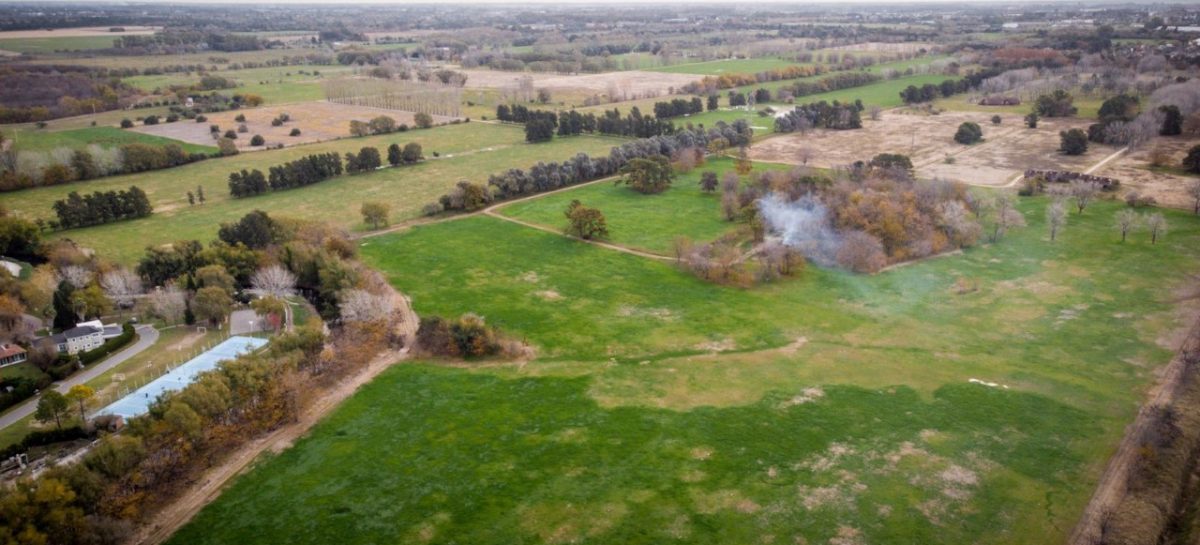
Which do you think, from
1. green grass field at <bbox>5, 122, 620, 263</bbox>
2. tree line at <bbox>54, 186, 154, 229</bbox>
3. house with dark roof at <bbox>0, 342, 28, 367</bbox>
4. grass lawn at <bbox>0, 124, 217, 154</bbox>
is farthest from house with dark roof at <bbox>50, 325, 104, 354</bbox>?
grass lawn at <bbox>0, 124, 217, 154</bbox>

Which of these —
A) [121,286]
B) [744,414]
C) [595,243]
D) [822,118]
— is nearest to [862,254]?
[595,243]

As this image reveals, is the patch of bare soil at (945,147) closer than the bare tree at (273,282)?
No

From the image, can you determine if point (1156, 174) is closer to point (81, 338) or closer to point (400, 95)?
point (81, 338)

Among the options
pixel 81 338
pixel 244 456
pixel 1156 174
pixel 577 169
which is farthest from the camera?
pixel 577 169

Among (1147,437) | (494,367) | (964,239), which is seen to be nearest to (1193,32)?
(964,239)

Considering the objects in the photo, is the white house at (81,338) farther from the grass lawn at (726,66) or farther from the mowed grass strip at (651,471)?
the grass lawn at (726,66)

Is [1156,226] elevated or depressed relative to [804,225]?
depressed

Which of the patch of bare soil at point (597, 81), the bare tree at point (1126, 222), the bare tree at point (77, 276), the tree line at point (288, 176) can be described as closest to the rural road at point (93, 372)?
the bare tree at point (77, 276)
